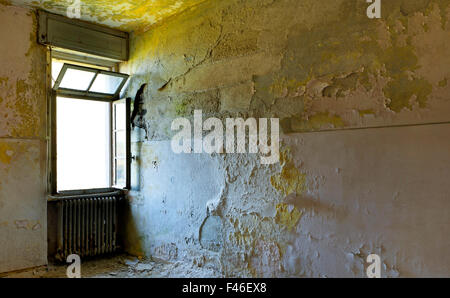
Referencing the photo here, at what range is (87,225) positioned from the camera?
3.57m

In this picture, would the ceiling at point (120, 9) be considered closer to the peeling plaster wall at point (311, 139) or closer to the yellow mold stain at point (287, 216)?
the peeling plaster wall at point (311, 139)

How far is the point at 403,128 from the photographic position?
77.2 inches

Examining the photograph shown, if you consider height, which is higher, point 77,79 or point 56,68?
point 56,68

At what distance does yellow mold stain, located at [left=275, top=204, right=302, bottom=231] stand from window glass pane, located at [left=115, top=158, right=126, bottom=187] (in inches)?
79.6

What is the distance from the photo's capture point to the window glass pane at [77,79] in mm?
3533

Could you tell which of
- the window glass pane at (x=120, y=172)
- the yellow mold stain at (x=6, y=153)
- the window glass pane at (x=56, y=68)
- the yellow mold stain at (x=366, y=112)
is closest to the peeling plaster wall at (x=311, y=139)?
the yellow mold stain at (x=366, y=112)

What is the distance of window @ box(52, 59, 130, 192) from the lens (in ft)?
11.8

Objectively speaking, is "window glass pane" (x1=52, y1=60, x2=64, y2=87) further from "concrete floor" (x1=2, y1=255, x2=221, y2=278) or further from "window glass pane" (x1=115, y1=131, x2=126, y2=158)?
"concrete floor" (x1=2, y1=255, x2=221, y2=278)

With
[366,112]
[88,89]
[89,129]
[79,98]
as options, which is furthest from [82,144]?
[366,112]

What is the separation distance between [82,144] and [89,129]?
0.20 m

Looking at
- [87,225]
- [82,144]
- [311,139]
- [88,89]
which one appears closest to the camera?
[311,139]

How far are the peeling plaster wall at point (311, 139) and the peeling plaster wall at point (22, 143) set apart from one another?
44.4 inches

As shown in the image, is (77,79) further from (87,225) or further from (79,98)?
(87,225)

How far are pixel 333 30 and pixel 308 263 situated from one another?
1630 millimetres
